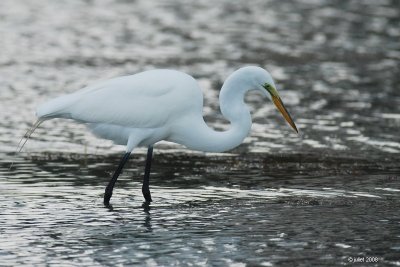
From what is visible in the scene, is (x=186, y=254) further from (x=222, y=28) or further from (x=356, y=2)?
(x=356, y=2)

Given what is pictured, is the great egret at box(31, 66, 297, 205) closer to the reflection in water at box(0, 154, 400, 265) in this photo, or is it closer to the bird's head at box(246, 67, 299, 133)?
the bird's head at box(246, 67, 299, 133)

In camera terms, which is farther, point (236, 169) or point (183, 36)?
point (183, 36)

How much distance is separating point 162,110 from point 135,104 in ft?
0.99

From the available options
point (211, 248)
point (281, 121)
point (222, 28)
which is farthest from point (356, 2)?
point (211, 248)

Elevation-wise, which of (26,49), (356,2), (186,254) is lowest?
(186,254)

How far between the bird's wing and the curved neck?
263 mm

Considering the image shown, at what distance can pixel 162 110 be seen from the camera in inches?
409

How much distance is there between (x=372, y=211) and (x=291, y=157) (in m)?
3.24

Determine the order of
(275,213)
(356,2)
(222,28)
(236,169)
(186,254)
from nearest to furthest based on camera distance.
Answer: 1. (186,254)
2. (275,213)
3. (236,169)
4. (222,28)
5. (356,2)

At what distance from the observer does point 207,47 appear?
2339 centimetres

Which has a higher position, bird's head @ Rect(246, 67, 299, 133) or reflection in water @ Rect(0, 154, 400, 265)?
bird's head @ Rect(246, 67, 299, 133)

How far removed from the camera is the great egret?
10375mm
